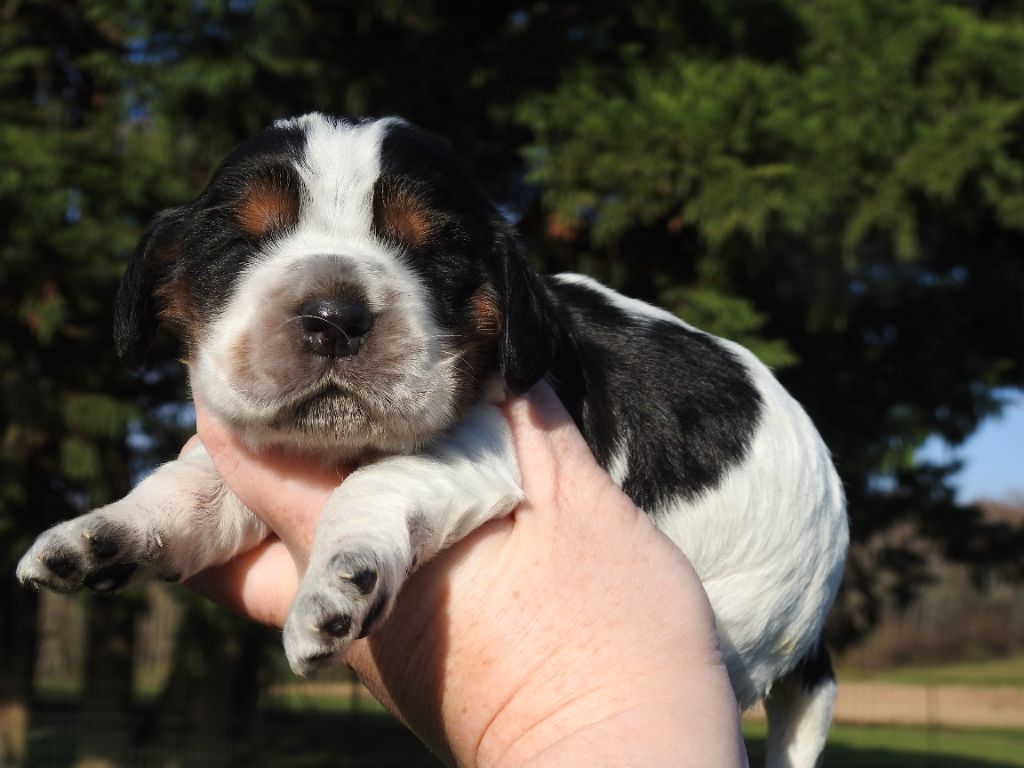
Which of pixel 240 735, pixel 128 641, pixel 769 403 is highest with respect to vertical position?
pixel 769 403

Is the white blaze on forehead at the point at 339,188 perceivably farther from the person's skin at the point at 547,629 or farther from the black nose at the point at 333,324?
the person's skin at the point at 547,629

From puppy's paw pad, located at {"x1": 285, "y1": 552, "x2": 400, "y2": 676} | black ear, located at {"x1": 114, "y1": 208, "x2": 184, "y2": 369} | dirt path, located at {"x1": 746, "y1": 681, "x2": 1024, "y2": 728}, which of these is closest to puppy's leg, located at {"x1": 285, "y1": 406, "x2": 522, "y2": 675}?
puppy's paw pad, located at {"x1": 285, "y1": 552, "x2": 400, "y2": 676}

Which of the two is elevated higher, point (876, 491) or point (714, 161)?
point (714, 161)

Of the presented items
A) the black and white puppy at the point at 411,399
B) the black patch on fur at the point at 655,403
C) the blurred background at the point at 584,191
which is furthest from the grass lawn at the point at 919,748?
the black patch on fur at the point at 655,403

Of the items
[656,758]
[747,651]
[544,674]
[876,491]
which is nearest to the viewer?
[656,758]

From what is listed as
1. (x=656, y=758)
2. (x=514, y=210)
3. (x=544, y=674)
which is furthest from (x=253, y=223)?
(x=514, y=210)

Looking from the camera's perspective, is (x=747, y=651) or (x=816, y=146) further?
(x=816, y=146)

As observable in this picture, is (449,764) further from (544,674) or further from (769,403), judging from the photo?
(769,403)

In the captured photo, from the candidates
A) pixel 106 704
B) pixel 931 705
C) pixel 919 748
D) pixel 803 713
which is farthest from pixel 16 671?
pixel 931 705
